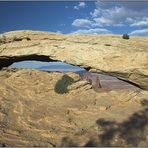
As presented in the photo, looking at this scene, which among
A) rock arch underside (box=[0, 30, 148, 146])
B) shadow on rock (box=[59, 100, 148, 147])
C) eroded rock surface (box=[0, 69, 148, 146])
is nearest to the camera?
shadow on rock (box=[59, 100, 148, 147])

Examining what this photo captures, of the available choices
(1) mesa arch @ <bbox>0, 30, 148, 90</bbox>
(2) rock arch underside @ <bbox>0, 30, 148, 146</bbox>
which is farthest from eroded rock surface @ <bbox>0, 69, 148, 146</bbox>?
(1) mesa arch @ <bbox>0, 30, 148, 90</bbox>

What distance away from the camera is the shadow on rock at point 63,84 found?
26.2 meters

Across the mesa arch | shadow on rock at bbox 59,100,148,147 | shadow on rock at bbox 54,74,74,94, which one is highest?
the mesa arch

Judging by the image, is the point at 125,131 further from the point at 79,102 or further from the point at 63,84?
the point at 63,84

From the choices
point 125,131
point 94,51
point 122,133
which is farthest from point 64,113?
point 122,133

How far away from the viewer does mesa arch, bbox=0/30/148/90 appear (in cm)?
1791

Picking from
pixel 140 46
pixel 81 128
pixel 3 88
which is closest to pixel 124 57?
pixel 140 46

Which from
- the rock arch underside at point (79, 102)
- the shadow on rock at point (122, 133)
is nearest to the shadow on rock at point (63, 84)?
the rock arch underside at point (79, 102)

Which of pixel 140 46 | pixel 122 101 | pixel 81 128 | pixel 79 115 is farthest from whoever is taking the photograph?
pixel 122 101

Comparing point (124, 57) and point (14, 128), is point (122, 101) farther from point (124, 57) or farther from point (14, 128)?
point (14, 128)

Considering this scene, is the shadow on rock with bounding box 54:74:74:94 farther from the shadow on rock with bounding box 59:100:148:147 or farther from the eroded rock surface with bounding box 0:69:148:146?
the shadow on rock with bounding box 59:100:148:147

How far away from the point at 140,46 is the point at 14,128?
9391 millimetres

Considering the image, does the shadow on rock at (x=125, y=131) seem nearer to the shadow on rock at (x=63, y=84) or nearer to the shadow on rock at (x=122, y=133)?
the shadow on rock at (x=122, y=133)

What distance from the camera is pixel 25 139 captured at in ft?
51.5
